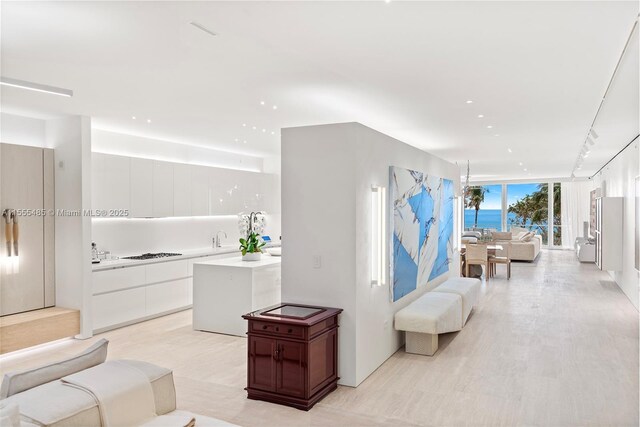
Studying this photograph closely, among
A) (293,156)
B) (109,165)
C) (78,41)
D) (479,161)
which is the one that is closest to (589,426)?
(293,156)

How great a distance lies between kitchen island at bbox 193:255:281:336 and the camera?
5.79 metres

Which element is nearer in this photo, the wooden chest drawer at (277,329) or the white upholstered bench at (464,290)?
the wooden chest drawer at (277,329)

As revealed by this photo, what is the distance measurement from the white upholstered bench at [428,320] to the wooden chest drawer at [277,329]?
1632 mm

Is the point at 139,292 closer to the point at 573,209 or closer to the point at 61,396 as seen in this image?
the point at 61,396

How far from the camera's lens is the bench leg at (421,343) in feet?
16.4

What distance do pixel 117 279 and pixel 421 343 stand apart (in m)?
3.91

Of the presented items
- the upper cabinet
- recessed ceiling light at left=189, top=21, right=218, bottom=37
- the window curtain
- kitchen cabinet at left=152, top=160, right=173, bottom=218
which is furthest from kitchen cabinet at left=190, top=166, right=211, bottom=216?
the window curtain

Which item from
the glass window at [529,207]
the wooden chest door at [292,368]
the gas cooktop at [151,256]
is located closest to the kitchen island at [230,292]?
the gas cooktop at [151,256]

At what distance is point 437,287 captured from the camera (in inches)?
261

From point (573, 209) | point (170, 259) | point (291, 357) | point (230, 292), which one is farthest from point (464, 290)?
point (573, 209)

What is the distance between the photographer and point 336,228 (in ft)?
13.9

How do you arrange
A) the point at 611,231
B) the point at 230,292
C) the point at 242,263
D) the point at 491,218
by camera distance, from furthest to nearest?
the point at 491,218, the point at 611,231, the point at 242,263, the point at 230,292

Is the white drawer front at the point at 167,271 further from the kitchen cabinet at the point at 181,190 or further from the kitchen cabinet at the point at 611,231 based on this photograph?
the kitchen cabinet at the point at 611,231

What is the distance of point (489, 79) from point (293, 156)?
1.89 metres
